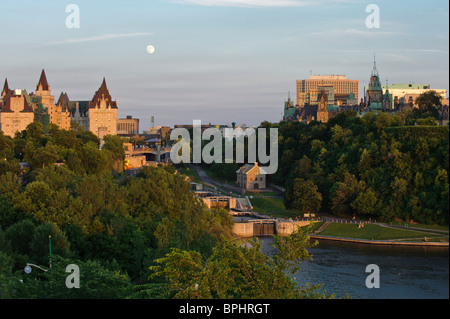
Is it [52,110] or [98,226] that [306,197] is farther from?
[52,110]

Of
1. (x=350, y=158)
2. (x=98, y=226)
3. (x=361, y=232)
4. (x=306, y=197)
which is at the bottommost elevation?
(x=361, y=232)

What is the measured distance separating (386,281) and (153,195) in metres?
27.9

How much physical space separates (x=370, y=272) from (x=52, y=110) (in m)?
113

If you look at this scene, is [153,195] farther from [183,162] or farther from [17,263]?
[183,162]

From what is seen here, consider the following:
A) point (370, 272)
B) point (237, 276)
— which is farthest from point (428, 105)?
point (237, 276)

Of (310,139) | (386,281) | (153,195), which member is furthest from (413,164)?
(310,139)

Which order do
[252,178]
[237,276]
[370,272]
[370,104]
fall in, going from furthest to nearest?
1. [370,104]
2. [252,178]
3. [370,272]
4. [237,276]

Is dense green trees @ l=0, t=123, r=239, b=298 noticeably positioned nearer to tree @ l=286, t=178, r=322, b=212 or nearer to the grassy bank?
the grassy bank

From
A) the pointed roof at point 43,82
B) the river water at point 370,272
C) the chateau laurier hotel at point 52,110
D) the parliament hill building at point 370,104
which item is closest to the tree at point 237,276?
the river water at point 370,272

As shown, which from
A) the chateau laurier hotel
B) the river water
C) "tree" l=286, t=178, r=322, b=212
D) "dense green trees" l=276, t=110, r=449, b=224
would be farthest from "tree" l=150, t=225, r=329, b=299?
the chateau laurier hotel

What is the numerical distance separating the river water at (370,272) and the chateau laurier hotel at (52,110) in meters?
71.0

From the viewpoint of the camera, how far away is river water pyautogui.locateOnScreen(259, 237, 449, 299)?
38.1 m

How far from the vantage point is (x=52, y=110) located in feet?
480
